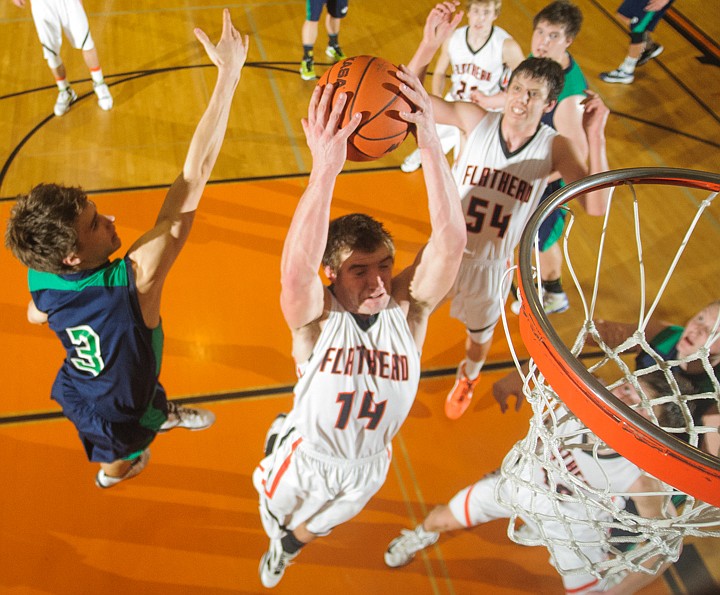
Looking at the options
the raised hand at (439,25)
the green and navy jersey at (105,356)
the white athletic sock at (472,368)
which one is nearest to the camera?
the green and navy jersey at (105,356)

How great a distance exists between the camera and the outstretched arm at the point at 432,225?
7.59 ft

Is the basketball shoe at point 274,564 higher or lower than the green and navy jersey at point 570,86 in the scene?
lower

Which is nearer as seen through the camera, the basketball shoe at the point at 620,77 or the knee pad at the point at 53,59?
the knee pad at the point at 53,59

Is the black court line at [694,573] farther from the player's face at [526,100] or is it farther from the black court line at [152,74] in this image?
the black court line at [152,74]

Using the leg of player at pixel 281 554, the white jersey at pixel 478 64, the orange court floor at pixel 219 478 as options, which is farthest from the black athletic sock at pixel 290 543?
the white jersey at pixel 478 64

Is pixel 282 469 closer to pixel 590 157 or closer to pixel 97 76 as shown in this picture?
pixel 590 157

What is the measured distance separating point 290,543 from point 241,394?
117cm

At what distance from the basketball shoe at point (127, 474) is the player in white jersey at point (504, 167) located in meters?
2.02

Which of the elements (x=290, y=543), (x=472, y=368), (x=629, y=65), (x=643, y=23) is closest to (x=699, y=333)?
(x=472, y=368)

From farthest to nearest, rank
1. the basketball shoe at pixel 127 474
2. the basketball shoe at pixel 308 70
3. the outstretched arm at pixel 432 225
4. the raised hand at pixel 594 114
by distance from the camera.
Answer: the basketball shoe at pixel 308 70 → the basketball shoe at pixel 127 474 → the raised hand at pixel 594 114 → the outstretched arm at pixel 432 225

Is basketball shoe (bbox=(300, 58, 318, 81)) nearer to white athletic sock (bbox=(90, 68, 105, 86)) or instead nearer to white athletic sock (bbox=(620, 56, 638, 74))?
white athletic sock (bbox=(90, 68, 105, 86))

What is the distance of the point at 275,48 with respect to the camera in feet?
23.0

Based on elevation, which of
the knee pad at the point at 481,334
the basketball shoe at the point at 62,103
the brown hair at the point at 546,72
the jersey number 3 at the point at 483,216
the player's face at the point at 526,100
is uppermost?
the brown hair at the point at 546,72

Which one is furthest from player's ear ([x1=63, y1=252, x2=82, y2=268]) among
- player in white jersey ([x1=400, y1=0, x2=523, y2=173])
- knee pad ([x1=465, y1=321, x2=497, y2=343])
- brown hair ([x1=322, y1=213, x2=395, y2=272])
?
player in white jersey ([x1=400, y1=0, x2=523, y2=173])
